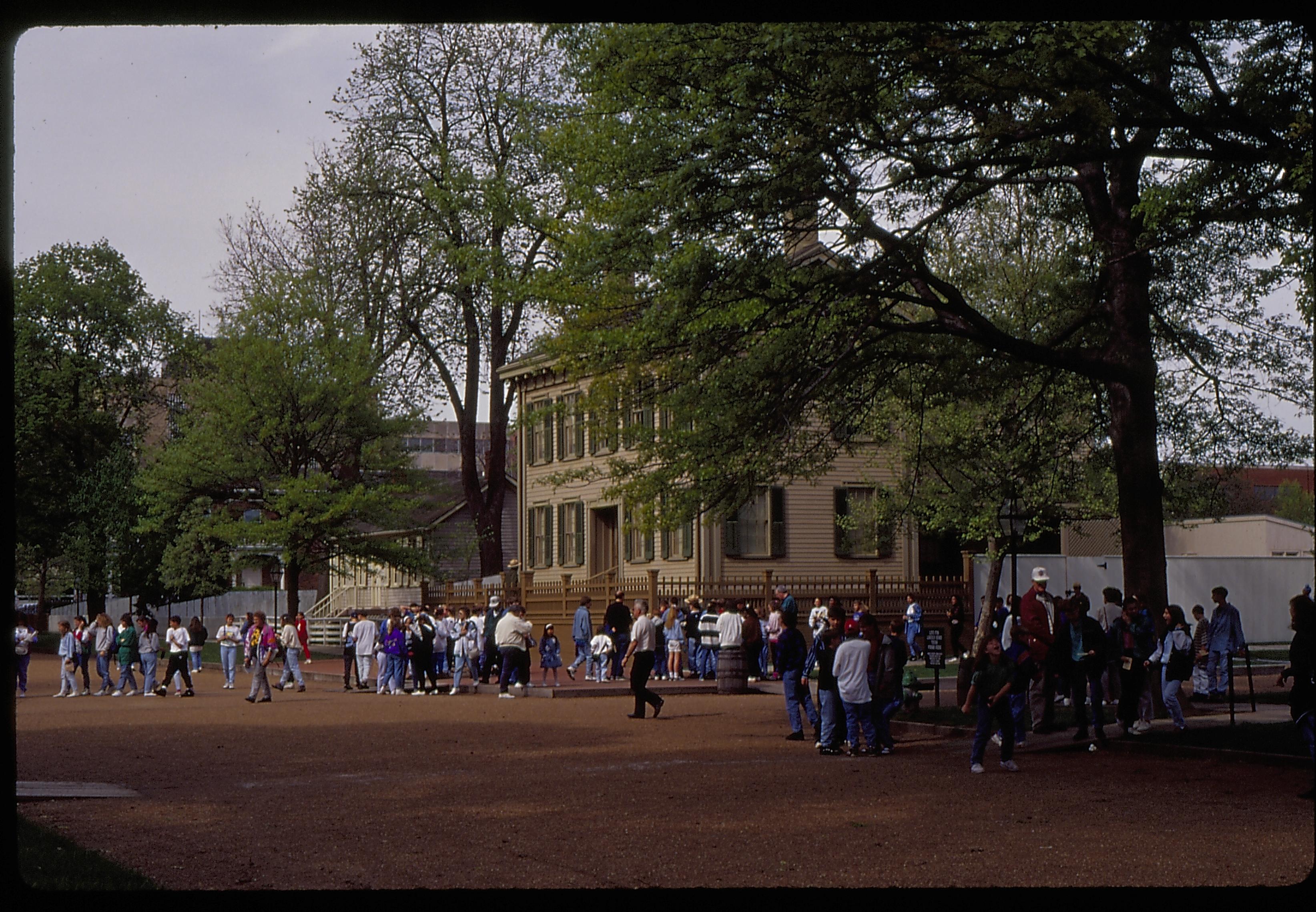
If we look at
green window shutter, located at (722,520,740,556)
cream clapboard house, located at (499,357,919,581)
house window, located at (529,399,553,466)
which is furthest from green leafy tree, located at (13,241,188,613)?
green window shutter, located at (722,520,740,556)

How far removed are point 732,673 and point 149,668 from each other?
478 inches

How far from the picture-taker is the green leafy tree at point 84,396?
5509 centimetres

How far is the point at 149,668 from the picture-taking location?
100ft

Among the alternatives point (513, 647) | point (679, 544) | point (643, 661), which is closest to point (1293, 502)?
point (679, 544)

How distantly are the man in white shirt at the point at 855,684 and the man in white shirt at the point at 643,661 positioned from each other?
18.8ft

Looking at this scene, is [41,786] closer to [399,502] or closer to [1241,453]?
[1241,453]

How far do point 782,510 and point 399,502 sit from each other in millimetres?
11272

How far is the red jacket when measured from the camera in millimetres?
16750

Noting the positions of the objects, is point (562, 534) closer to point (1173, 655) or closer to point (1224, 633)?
point (1224, 633)

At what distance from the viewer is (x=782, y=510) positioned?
135ft

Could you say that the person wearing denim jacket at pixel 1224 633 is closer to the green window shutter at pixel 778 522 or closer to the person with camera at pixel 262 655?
the person with camera at pixel 262 655

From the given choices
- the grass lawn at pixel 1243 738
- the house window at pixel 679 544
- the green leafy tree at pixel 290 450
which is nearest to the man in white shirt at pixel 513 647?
the house window at pixel 679 544

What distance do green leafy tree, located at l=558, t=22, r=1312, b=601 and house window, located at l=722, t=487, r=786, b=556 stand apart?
18962mm

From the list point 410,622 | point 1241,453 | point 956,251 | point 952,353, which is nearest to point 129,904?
point 952,353
